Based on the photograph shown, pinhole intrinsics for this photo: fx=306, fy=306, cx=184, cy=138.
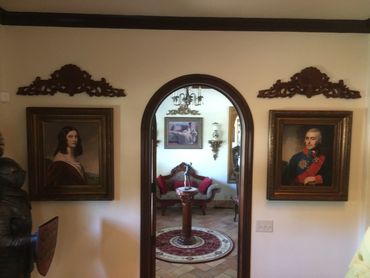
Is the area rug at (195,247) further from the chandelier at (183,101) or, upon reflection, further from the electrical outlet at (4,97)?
the electrical outlet at (4,97)

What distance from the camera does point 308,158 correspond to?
2715mm

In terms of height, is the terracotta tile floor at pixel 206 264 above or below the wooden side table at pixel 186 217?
below

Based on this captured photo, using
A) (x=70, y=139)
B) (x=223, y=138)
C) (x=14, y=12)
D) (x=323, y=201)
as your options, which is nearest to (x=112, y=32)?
(x=14, y=12)

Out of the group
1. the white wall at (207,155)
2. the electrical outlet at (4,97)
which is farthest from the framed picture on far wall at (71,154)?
the white wall at (207,155)

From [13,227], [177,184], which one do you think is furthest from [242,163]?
[177,184]

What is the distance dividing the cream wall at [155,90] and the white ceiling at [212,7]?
182mm

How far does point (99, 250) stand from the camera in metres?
2.74

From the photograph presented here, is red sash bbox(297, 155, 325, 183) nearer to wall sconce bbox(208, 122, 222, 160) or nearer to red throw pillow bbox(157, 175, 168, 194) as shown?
red throw pillow bbox(157, 175, 168, 194)

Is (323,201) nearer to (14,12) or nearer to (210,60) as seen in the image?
(210,60)

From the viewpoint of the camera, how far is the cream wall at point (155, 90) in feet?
8.67

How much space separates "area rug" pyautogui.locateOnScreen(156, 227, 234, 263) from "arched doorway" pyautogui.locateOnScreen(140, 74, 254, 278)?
167cm

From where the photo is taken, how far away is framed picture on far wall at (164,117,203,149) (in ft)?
22.4

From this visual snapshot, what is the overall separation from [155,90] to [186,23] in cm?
63

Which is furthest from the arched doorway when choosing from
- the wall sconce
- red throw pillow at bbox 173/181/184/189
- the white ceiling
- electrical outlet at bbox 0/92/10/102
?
the wall sconce
